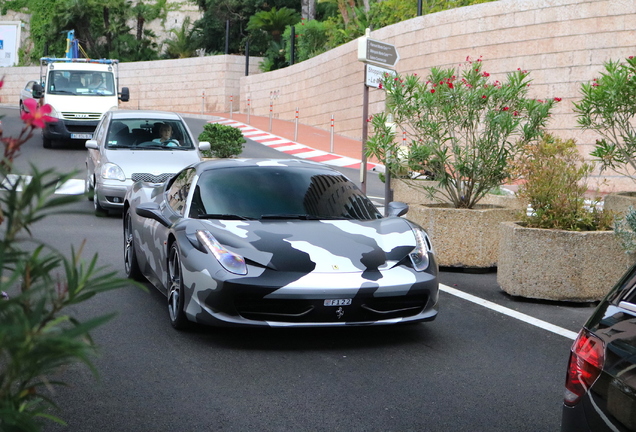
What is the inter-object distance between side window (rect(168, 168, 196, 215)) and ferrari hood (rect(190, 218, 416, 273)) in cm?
74

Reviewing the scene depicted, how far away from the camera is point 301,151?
2631cm

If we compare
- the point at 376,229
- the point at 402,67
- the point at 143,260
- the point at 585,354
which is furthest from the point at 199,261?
the point at 402,67

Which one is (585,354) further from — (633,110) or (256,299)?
(633,110)

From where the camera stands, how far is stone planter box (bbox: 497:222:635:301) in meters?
7.64

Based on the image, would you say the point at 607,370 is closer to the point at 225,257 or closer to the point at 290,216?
the point at 225,257

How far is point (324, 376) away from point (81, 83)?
2130cm

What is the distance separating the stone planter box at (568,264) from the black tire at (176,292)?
10.1ft

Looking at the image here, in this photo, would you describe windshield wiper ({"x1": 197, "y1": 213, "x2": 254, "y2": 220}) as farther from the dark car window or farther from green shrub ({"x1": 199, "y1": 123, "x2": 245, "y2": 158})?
green shrub ({"x1": 199, "y1": 123, "x2": 245, "y2": 158})

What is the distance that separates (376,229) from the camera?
656 centimetres

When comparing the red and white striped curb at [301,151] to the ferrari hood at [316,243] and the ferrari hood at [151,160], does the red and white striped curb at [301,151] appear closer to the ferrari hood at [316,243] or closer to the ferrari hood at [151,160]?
the ferrari hood at [151,160]

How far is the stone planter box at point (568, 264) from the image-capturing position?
7641mm

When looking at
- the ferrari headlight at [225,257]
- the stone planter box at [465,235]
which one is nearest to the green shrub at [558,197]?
the stone planter box at [465,235]

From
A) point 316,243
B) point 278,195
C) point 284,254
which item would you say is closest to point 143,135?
point 278,195

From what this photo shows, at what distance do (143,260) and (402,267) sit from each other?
2.70 metres
